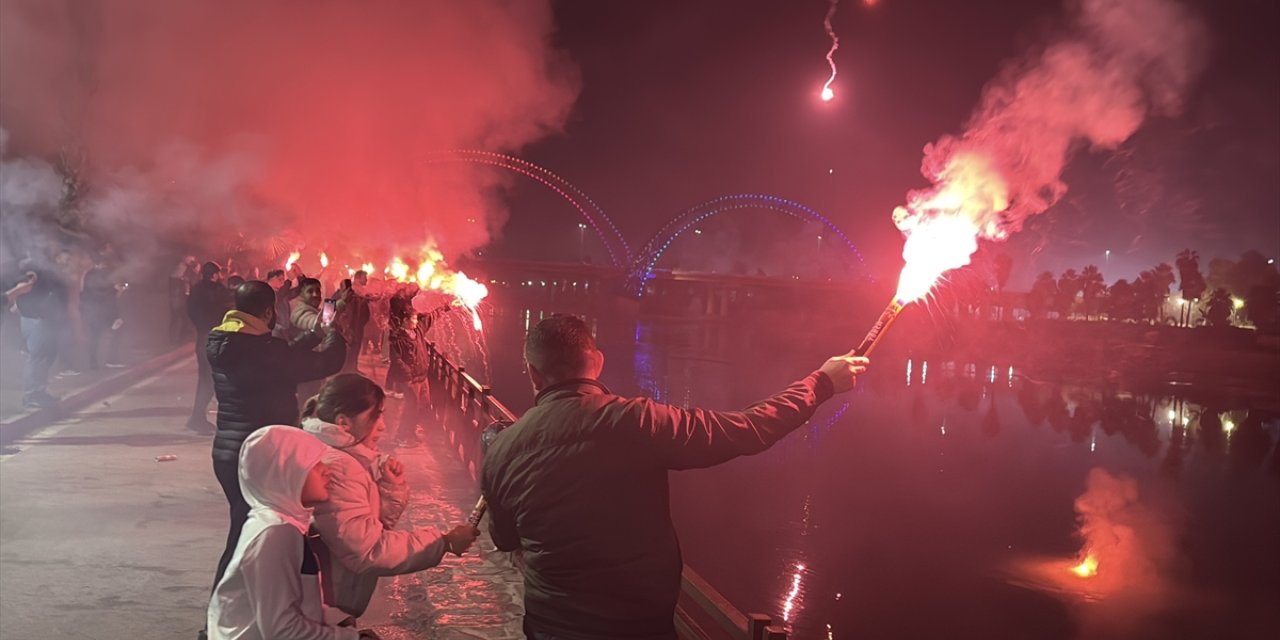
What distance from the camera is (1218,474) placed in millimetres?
19609

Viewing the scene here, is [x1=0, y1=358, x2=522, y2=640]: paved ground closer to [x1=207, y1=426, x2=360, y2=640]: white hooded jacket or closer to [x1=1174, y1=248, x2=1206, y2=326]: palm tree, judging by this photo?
[x1=207, y1=426, x2=360, y2=640]: white hooded jacket

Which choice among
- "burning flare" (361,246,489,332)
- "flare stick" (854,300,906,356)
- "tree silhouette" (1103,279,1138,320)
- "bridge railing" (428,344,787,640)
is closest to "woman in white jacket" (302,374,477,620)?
"bridge railing" (428,344,787,640)

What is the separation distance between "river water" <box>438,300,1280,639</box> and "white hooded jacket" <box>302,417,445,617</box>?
24.9 ft

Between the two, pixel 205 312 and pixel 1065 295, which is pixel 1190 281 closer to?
pixel 1065 295

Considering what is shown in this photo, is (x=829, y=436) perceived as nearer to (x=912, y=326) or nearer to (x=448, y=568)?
(x=448, y=568)

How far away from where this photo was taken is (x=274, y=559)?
2.51m

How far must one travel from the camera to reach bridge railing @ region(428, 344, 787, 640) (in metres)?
3.31

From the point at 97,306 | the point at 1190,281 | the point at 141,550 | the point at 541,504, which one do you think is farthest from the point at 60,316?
the point at 1190,281

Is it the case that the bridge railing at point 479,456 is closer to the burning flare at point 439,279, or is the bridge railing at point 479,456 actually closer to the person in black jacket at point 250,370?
the person in black jacket at point 250,370

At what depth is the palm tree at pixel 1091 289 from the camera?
183ft

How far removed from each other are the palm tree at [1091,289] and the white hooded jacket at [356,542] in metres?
57.3

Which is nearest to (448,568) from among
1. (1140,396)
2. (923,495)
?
(923,495)

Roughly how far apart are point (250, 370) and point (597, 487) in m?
2.85

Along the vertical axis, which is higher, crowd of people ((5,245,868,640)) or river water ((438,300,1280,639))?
crowd of people ((5,245,868,640))
